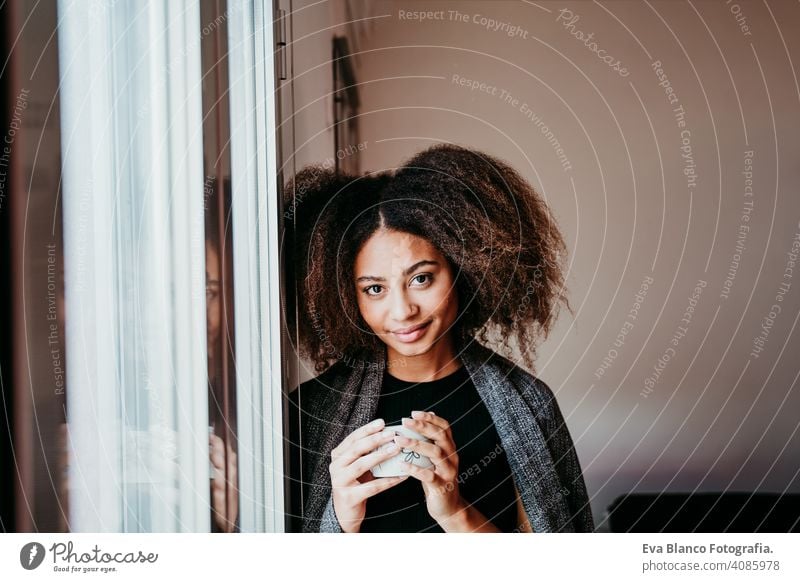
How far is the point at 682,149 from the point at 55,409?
71 cm

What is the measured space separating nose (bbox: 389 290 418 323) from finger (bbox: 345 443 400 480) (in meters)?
0.14

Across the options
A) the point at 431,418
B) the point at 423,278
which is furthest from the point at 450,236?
the point at 431,418

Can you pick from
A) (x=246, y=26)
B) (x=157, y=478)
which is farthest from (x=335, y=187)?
(x=157, y=478)

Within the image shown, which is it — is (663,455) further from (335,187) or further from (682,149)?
(335,187)

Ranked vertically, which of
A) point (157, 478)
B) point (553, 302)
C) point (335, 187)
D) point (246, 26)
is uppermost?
point (246, 26)

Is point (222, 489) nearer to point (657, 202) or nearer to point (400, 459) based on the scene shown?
point (400, 459)

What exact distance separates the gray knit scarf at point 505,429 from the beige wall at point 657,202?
0.02 m

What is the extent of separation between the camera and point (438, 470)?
2.58 ft

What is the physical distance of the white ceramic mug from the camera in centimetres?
79

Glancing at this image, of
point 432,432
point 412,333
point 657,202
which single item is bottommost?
point 432,432

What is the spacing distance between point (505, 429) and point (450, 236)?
21 cm

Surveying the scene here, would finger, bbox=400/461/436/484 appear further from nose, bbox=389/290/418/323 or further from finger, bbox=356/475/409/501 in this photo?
nose, bbox=389/290/418/323

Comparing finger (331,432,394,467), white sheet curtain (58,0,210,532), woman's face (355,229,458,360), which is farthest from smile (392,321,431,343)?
white sheet curtain (58,0,210,532)
